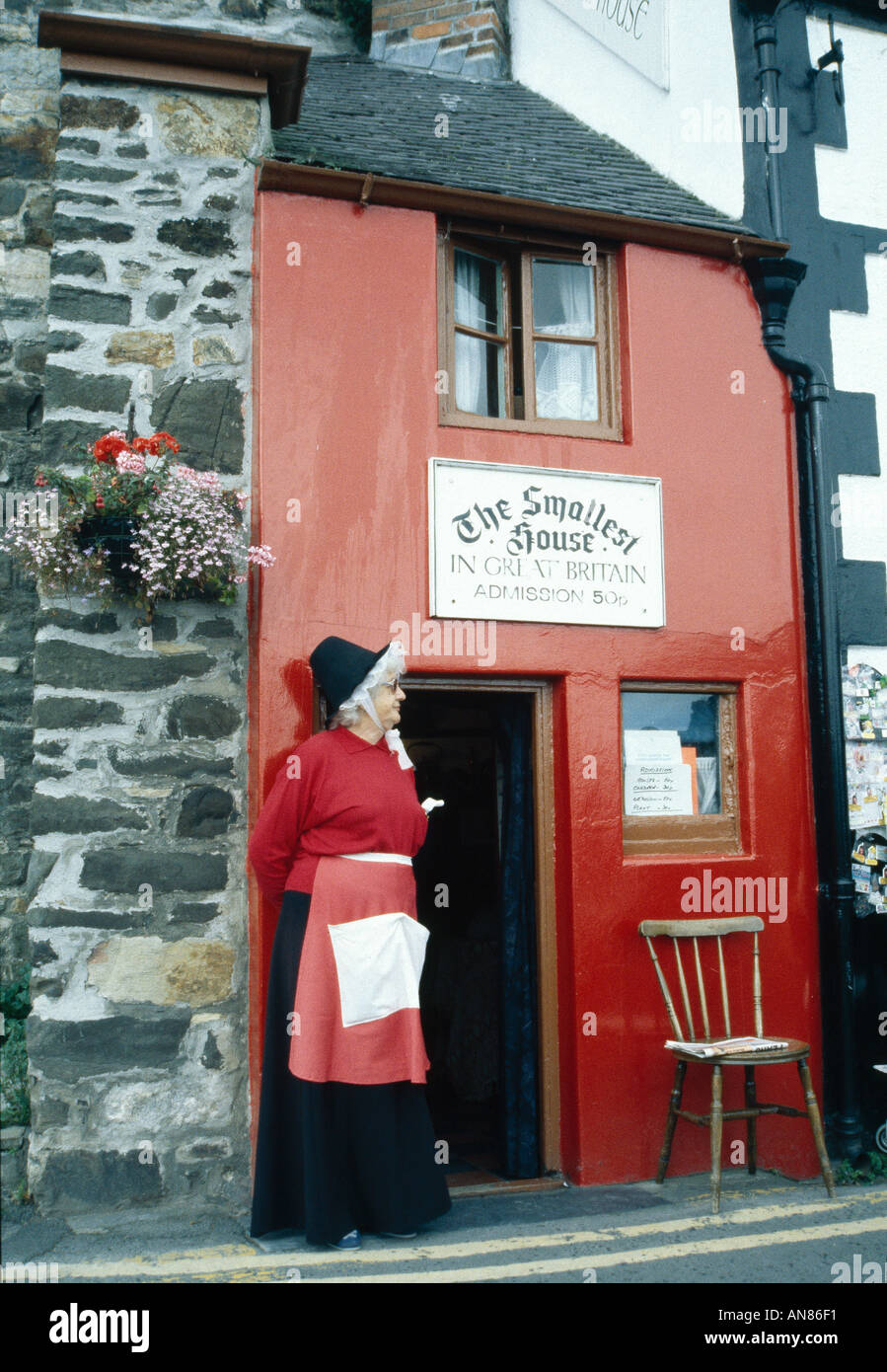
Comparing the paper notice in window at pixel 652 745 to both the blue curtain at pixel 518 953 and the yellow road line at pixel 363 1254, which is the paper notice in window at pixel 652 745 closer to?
the blue curtain at pixel 518 953

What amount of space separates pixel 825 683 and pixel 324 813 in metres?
3.04

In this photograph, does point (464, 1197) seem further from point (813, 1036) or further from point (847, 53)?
point (847, 53)

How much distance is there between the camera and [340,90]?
23.2 feet

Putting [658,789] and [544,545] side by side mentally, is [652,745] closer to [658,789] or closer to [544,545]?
[658,789]

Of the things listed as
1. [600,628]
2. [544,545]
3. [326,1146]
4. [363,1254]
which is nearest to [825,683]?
[600,628]

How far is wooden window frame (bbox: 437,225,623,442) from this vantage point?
19.2 feet

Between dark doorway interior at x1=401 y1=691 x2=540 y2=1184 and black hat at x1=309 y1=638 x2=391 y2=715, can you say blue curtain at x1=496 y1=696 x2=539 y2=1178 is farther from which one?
black hat at x1=309 y1=638 x2=391 y2=715

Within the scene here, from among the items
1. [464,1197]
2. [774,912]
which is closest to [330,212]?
[774,912]

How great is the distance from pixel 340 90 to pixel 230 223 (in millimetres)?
2178

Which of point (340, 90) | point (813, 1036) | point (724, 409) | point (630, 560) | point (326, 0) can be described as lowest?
point (813, 1036)

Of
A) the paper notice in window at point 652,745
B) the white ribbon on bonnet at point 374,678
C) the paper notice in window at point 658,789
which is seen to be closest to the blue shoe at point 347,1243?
the white ribbon on bonnet at point 374,678

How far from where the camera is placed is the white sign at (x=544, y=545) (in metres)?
5.57

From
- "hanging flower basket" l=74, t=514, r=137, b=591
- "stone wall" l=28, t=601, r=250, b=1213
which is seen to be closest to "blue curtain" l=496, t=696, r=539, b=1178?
"stone wall" l=28, t=601, r=250, b=1213

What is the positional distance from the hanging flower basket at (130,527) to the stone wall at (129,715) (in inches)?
10.6
